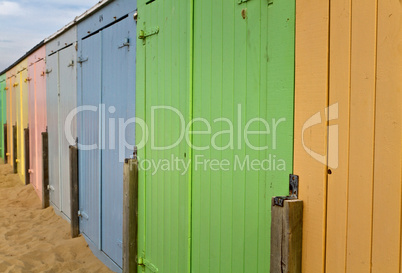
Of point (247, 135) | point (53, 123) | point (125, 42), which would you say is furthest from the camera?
point (53, 123)

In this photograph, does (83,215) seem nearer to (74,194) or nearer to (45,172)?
(74,194)

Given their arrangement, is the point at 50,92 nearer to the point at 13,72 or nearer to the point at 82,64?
the point at 82,64

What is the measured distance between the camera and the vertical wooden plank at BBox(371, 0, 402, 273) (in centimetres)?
164

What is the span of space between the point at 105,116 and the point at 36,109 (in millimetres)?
4895

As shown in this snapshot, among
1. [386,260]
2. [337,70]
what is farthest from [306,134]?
[386,260]

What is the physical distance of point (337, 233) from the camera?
6.31 feet

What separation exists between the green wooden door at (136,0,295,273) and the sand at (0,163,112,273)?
5.10 ft

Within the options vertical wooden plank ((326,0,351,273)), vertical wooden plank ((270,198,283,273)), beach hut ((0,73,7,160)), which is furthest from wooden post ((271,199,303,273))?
beach hut ((0,73,7,160))

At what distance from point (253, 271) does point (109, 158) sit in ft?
9.50

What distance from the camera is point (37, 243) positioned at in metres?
5.96

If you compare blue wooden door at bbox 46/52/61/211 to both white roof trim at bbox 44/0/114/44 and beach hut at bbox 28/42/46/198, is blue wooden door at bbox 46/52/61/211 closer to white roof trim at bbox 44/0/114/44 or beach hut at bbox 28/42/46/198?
white roof trim at bbox 44/0/114/44

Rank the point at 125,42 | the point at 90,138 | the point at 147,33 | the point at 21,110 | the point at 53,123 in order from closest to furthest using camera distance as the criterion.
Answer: the point at 147,33 → the point at 125,42 → the point at 90,138 → the point at 53,123 → the point at 21,110

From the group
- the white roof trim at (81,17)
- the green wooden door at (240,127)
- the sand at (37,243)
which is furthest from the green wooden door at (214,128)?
the sand at (37,243)

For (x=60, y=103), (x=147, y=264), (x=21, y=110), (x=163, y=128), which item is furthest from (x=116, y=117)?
(x=21, y=110)
